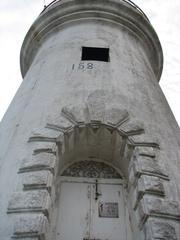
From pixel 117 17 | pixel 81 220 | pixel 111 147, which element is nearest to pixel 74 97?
pixel 111 147

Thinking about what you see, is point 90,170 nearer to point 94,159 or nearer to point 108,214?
point 94,159

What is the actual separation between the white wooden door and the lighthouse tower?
15 millimetres

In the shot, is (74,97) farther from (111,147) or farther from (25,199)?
(25,199)

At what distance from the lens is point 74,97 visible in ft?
18.5

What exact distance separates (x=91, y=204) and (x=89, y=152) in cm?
104

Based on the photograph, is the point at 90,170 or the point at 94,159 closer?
the point at 90,170

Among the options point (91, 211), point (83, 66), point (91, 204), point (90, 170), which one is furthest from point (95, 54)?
point (91, 211)

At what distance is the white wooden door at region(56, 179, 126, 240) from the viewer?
4.45 m

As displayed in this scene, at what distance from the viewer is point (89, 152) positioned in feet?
18.2

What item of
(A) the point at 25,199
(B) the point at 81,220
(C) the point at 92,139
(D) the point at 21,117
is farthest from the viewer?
(D) the point at 21,117

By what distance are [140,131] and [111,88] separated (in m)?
1.17

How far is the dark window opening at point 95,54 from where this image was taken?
7.25 meters

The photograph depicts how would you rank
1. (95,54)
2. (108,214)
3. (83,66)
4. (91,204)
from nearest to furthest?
(108,214), (91,204), (83,66), (95,54)

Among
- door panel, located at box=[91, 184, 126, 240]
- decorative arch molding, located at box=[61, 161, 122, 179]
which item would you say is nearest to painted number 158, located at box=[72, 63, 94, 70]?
decorative arch molding, located at box=[61, 161, 122, 179]
